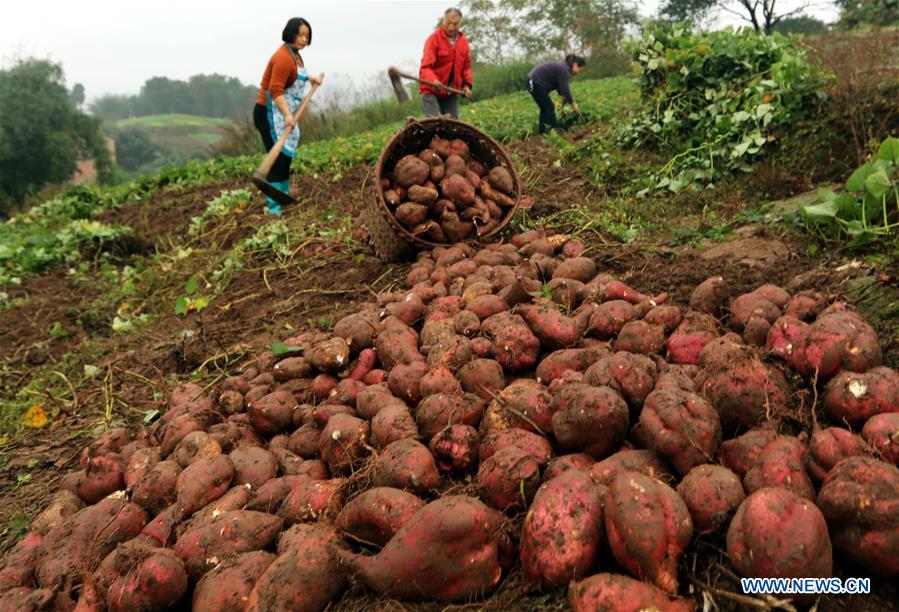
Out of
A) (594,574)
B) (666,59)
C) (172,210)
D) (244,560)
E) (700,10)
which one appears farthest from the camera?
(700,10)

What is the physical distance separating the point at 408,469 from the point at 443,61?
20.6 ft

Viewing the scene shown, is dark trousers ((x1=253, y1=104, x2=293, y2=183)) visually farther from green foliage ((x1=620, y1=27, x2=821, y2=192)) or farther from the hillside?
green foliage ((x1=620, y1=27, x2=821, y2=192))

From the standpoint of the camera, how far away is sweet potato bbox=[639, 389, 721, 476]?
5.35 feet

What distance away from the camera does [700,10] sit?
29.1m

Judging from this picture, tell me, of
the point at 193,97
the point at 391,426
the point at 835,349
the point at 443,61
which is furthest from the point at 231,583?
the point at 193,97

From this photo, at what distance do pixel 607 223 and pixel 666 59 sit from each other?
3.64 metres

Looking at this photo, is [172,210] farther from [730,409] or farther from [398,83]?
[730,409]

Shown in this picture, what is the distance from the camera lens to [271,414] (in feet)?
8.09

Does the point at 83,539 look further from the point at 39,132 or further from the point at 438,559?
the point at 39,132

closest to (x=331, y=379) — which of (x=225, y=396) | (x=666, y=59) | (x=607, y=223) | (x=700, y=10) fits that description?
(x=225, y=396)

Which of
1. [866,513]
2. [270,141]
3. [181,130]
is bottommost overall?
[866,513]

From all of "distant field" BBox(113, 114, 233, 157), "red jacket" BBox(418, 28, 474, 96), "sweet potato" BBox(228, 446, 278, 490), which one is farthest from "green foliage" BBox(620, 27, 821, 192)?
"distant field" BBox(113, 114, 233, 157)

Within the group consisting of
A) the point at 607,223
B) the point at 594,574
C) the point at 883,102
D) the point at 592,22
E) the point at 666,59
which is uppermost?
the point at 592,22

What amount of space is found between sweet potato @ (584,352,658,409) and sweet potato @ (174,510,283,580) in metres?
1.21
